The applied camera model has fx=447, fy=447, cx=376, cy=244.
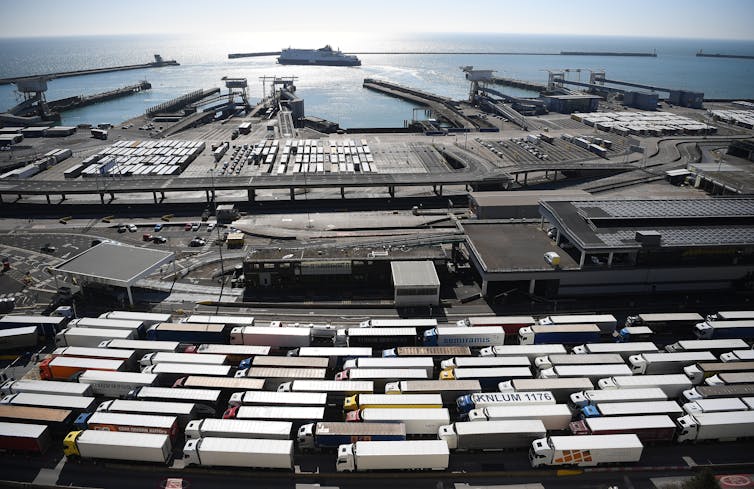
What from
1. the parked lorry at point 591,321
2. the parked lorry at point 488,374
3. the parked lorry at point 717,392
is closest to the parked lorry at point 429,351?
the parked lorry at point 488,374

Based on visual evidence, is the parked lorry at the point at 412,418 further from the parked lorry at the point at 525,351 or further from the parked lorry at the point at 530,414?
the parked lorry at the point at 525,351

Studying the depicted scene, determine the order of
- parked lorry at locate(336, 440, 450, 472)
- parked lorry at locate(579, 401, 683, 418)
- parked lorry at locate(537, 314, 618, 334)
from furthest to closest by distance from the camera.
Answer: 1. parked lorry at locate(537, 314, 618, 334)
2. parked lorry at locate(579, 401, 683, 418)
3. parked lorry at locate(336, 440, 450, 472)

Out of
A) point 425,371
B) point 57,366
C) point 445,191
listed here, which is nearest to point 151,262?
point 57,366

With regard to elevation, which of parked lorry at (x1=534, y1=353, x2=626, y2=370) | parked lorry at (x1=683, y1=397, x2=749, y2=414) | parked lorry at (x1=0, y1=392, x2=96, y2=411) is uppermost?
parked lorry at (x1=534, y1=353, x2=626, y2=370)

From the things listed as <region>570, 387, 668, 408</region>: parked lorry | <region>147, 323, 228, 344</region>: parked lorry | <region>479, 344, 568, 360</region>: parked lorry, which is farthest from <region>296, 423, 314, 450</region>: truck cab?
<region>570, 387, 668, 408</region>: parked lorry

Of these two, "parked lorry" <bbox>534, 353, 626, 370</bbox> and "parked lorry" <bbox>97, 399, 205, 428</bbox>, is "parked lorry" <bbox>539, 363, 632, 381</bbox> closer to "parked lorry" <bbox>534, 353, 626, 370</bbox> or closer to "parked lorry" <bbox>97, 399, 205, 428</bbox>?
"parked lorry" <bbox>534, 353, 626, 370</bbox>
